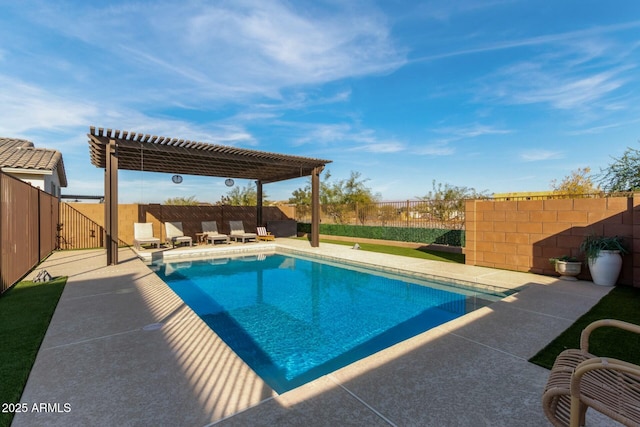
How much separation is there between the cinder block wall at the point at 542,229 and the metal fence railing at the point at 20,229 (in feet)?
34.1

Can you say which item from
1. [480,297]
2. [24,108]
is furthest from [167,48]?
[480,297]

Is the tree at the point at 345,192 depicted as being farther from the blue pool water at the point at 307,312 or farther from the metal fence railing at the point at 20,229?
the metal fence railing at the point at 20,229

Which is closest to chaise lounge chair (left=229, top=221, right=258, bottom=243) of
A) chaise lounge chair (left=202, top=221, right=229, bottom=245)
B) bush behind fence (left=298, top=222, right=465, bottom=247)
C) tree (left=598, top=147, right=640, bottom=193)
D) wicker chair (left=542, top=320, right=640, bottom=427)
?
chaise lounge chair (left=202, top=221, right=229, bottom=245)

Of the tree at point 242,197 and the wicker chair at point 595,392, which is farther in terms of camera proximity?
the tree at point 242,197

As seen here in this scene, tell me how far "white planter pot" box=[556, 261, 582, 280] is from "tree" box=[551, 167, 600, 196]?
1152 centimetres

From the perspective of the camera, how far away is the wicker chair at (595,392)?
1.38 meters

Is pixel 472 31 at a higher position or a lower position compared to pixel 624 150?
higher

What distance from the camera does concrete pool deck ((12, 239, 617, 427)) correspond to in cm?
209

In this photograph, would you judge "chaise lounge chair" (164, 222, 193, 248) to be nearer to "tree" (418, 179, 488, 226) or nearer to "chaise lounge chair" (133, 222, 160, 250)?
"chaise lounge chair" (133, 222, 160, 250)

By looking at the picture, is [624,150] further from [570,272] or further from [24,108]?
[24,108]

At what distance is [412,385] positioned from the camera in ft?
8.18

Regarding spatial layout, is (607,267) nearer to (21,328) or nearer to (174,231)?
(21,328)

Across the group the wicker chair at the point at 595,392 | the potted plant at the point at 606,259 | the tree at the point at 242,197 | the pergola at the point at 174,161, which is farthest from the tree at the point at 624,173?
the tree at the point at 242,197

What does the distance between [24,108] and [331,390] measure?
1366 cm
